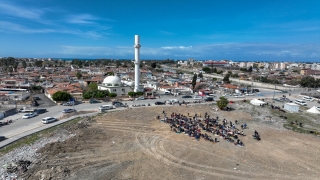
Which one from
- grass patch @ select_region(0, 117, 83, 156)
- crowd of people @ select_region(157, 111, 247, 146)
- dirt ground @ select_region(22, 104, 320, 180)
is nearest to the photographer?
dirt ground @ select_region(22, 104, 320, 180)

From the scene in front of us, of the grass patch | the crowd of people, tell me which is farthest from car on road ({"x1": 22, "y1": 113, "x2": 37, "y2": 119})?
the crowd of people

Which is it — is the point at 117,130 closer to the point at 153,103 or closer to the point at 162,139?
the point at 162,139

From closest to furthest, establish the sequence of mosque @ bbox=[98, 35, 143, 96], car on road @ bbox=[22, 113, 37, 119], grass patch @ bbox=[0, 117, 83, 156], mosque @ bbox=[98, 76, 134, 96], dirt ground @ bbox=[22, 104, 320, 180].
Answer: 1. dirt ground @ bbox=[22, 104, 320, 180]
2. grass patch @ bbox=[0, 117, 83, 156]
3. car on road @ bbox=[22, 113, 37, 119]
4. mosque @ bbox=[98, 76, 134, 96]
5. mosque @ bbox=[98, 35, 143, 96]

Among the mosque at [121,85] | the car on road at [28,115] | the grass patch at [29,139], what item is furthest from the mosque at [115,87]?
the grass patch at [29,139]

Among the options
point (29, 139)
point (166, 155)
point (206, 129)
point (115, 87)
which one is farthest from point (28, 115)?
point (206, 129)

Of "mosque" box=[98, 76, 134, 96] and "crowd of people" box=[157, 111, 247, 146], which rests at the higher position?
"mosque" box=[98, 76, 134, 96]

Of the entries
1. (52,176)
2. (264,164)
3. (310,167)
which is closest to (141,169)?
(52,176)

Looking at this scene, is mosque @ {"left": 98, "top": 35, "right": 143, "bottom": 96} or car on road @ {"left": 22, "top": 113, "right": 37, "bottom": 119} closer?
car on road @ {"left": 22, "top": 113, "right": 37, "bottom": 119}

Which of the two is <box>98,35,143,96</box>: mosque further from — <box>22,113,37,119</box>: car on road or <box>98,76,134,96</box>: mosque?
<box>22,113,37,119</box>: car on road
